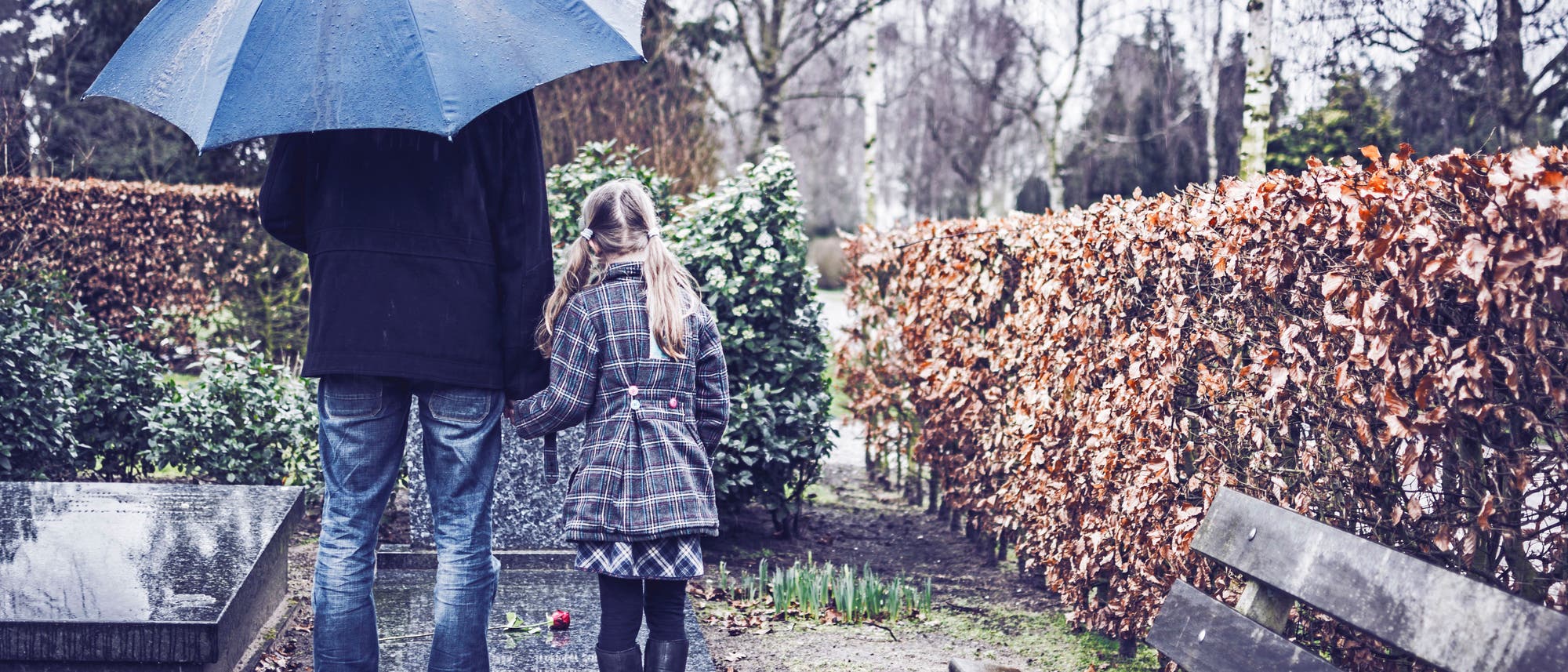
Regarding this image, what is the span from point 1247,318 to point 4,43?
51.8ft

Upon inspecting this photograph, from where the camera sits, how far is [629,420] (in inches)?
119

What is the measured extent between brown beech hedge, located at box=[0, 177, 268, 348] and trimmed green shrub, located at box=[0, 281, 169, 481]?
4.60 m

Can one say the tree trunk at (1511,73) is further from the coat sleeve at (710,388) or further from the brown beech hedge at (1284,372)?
the coat sleeve at (710,388)

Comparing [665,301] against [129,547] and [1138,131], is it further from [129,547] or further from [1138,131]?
[1138,131]

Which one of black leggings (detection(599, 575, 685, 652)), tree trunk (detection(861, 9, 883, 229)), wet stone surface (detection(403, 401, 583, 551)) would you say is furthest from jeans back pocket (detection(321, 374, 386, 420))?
tree trunk (detection(861, 9, 883, 229))

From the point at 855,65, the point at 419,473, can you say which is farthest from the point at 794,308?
the point at 855,65

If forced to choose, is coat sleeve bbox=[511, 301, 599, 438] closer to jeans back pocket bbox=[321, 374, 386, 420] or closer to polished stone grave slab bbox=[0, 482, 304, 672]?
jeans back pocket bbox=[321, 374, 386, 420]

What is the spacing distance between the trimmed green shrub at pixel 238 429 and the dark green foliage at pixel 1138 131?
17591mm

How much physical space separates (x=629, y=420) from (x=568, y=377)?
19 centimetres

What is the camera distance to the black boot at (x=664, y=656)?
311cm

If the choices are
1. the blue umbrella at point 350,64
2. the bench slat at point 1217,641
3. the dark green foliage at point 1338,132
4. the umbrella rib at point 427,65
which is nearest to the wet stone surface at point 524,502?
the blue umbrella at point 350,64

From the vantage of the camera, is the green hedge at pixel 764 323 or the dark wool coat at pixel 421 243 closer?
the dark wool coat at pixel 421 243

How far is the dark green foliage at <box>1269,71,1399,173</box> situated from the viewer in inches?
693

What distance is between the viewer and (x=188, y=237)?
11.0 m
